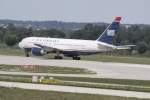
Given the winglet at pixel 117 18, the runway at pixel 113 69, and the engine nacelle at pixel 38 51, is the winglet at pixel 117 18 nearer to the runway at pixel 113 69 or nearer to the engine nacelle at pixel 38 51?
the engine nacelle at pixel 38 51

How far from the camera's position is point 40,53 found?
7838 cm

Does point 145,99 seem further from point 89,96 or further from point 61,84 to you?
point 61,84

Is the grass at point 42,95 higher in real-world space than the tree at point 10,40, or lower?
higher

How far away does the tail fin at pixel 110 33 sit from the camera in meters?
79.5

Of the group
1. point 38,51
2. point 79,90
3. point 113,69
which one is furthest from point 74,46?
point 79,90

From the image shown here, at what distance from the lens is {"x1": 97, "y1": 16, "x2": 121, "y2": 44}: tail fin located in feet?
261

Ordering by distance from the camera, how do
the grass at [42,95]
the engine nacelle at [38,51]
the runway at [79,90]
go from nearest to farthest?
the grass at [42,95] < the runway at [79,90] < the engine nacelle at [38,51]

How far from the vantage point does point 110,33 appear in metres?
80.1

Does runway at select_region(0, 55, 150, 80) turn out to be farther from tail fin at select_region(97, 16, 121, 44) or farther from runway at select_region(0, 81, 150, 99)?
runway at select_region(0, 81, 150, 99)

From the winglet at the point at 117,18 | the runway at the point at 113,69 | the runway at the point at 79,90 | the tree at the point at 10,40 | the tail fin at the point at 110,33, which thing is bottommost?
the tree at the point at 10,40

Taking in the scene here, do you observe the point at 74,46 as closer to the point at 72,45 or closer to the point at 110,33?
the point at 72,45

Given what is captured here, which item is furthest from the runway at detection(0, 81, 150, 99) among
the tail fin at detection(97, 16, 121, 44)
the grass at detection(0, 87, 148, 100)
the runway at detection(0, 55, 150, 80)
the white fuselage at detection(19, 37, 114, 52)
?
the tail fin at detection(97, 16, 121, 44)

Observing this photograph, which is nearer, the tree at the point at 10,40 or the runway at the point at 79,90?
the runway at the point at 79,90

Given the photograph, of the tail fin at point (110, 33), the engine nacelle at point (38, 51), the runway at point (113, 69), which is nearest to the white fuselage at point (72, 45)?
the tail fin at point (110, 33)
